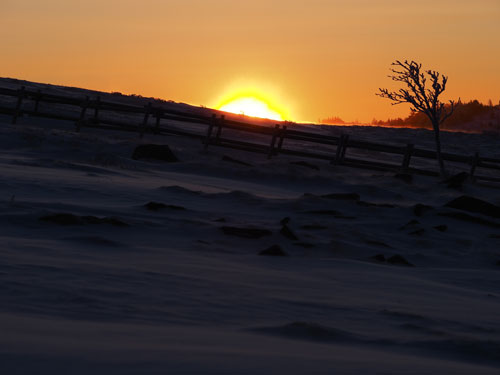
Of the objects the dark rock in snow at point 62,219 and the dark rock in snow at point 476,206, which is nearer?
the dark rock in snow at point 62,219

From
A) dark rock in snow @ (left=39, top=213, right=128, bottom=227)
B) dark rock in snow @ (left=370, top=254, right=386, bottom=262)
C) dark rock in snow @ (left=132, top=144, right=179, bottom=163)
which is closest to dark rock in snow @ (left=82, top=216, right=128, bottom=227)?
dark rock in snow @ (left=39, top=213, right=128, bottom=227)

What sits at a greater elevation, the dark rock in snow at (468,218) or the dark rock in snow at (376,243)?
the dark rock in snow at (468,218)

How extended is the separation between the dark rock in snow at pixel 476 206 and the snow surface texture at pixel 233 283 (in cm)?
56

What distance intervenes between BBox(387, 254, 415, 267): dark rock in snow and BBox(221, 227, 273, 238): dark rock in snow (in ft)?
3.97

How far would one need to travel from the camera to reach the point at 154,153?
54.2 ft

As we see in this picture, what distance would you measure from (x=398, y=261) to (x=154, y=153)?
35.6ft

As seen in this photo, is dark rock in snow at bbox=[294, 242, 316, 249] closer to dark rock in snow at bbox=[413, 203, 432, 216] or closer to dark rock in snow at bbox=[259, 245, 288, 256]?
dark rock in snow at bbox=[259, 245, 288, 256]

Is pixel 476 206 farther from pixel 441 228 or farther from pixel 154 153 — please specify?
pixel 154 153

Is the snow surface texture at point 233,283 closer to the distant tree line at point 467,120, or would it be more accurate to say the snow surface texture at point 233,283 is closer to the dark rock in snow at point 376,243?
the dark rock in snow at point 376,243

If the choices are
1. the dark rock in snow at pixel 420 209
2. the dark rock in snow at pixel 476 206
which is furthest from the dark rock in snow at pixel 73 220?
the dark rock in snow at pixel 476 206

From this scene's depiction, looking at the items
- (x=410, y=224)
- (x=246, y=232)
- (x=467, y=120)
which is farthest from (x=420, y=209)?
(x=467, y=120)

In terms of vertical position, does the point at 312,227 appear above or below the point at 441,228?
below

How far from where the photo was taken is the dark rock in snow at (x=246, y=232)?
22.2 ft

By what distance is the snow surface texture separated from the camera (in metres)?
2.66
